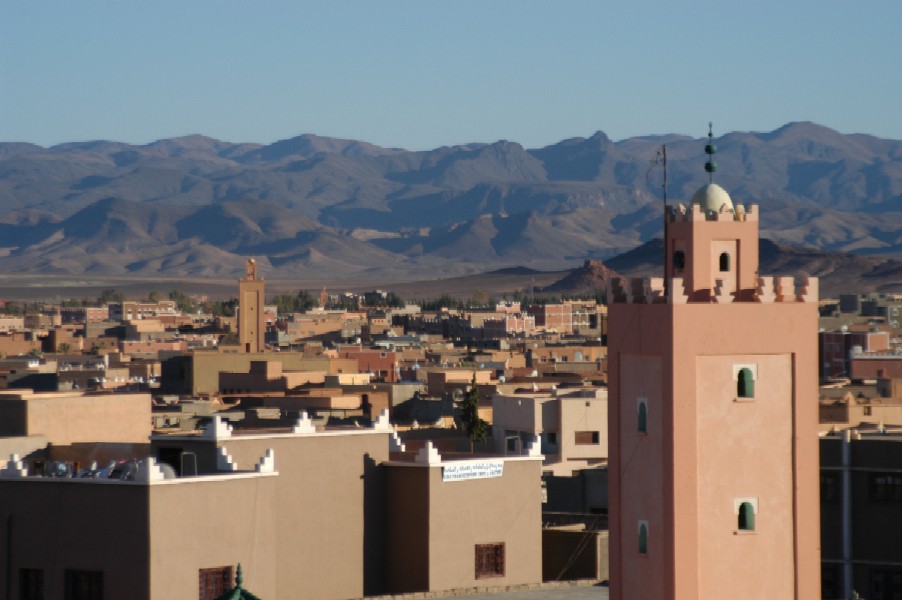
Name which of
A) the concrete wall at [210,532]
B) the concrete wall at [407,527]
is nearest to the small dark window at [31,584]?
the concrete wall at [210,532]

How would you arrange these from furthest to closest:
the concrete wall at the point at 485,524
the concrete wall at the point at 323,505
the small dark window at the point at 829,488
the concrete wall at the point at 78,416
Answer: the small dark window at the point at 829,488 < the concrete wall at the point at 78,416 < the concrete wall at the point at 485,524 < the concrete wall at the point at 323,505

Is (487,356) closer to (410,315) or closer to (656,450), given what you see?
(410,315)

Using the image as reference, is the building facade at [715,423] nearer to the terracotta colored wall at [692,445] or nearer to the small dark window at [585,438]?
the terracotta colored wall at [692,445]

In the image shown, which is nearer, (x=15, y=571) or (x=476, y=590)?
(x=15, y=571)

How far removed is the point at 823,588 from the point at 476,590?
6.78 m

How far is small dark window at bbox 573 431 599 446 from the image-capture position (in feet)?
148

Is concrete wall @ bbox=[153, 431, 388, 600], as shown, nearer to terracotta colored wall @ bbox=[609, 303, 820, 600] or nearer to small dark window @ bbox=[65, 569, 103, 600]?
small dark window @ bbox=[65, 569, 103, 600]

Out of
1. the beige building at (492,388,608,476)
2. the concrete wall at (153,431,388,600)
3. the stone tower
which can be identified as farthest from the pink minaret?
the stone tower

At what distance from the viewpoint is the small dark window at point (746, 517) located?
21188 millimetres

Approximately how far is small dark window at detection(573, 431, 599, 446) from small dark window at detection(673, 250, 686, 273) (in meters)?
24.0

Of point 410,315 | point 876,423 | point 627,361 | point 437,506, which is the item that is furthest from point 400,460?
point 410,315

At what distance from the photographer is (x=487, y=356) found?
10331 centimetres

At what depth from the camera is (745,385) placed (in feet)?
70.2

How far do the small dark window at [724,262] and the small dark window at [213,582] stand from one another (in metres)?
7.11
